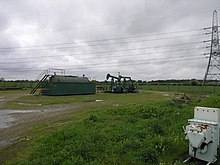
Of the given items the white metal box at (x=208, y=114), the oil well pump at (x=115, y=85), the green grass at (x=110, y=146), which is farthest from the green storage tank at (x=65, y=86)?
the white metal box at (x=208, y=114)

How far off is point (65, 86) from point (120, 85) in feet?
34.2

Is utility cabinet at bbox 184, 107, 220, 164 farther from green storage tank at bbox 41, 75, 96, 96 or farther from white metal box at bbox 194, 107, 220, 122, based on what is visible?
green storage tank at bbox 41, 75, 96, 96

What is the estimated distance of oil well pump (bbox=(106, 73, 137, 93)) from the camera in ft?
114

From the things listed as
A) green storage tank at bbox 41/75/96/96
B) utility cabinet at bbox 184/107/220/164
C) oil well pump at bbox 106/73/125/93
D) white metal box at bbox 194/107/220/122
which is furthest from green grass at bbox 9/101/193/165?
oil well pump at bbox 106/73/125/93

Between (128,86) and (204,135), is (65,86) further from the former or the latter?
(204,135)

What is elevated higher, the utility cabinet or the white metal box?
the white metal box

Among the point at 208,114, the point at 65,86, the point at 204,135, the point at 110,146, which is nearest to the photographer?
the point at 204,135

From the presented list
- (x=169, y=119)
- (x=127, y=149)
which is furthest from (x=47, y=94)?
(x=127, y=149)

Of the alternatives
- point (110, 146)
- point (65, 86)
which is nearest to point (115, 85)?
point (65, 86)

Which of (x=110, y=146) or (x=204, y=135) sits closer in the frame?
(x=204, y=135)

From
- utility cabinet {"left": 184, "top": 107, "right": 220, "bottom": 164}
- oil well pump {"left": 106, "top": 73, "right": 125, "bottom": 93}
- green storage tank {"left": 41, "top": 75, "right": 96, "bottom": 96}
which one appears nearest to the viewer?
utility cabinet {"left": 184, "top": 107, "right": 220, "bottom": 164}

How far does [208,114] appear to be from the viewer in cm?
436

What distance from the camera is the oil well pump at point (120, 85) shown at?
34781 millimetres

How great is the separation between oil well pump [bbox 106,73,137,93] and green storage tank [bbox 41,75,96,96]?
4.33 metres
